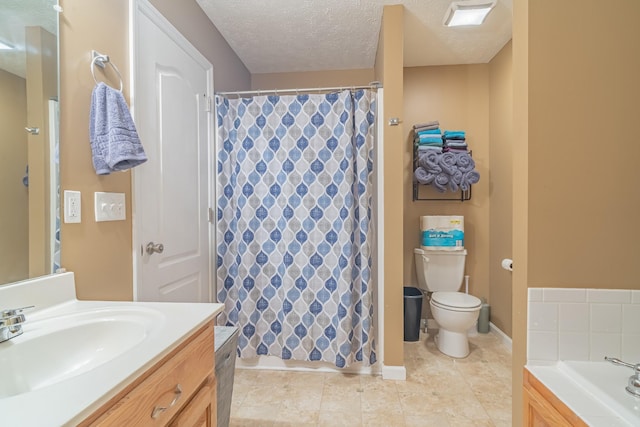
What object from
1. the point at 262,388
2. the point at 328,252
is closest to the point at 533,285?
the point at 328,252

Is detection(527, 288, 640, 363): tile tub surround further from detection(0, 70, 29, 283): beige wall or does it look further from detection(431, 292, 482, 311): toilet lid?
detection(0, 70, 29, 283): beige wall

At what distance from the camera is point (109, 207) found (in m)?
1.17

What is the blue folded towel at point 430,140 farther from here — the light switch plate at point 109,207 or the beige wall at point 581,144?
the light switch plate at point 109,207

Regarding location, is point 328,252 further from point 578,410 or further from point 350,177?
point 578,410

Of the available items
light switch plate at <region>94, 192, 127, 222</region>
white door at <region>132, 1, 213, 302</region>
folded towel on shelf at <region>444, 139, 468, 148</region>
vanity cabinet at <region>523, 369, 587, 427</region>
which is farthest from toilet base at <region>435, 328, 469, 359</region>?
light switch plate at <region>94, 192, 127, 222</region>

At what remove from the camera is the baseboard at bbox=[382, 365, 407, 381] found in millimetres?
1930

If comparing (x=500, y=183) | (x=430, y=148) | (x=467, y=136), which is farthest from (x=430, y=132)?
(x=500, y=183)

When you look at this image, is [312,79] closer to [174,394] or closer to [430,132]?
[430,132]

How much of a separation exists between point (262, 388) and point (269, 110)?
6.03 ft

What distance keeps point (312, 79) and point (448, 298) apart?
A: 239cm

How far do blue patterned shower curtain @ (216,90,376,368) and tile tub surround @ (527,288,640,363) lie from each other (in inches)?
40.3

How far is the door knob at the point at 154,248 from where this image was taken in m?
1.41

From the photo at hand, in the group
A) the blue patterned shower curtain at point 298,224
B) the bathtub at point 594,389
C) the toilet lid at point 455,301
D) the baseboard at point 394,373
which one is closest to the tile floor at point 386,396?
the baseboard at point 394,373

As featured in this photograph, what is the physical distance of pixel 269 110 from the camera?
78.7 inches
